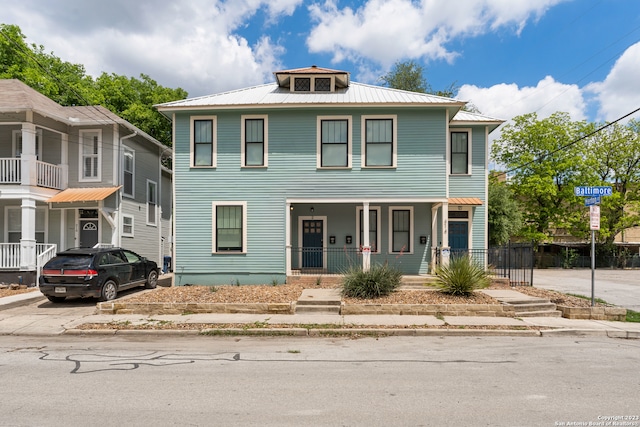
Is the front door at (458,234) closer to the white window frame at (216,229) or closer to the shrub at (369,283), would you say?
the shrub at (369,283)

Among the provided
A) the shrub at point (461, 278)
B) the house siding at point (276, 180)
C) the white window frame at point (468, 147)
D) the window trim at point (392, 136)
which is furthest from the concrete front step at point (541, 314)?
the white window frame at point (468, 147)

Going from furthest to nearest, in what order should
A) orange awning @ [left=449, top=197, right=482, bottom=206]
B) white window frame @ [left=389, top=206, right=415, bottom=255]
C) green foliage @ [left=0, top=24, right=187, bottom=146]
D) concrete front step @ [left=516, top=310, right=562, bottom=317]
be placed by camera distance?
green foliage @ [left=0, top=24, right=187, bottom=146]
white window frame @ [left=389, top=206, right=415, bottom=255]
orange awning @ [left=449, top=197, right=482, bottom=206]
concrete front step @ [left=516, top=310, right=562, bottom=317]

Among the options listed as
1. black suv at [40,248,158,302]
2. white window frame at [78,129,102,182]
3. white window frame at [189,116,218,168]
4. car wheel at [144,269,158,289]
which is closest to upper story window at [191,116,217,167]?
white window frame at [189,116,218,168]

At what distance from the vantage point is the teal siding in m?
15.1

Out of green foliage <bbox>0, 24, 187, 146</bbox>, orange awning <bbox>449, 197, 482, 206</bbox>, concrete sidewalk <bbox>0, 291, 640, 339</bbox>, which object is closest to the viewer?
concrete sidewalk <bbox>0, 291, 640, 339</bbox>

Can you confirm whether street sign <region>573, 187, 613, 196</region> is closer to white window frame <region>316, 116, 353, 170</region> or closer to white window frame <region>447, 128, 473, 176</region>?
white window frame <region>447, 128, 473, 176</region>

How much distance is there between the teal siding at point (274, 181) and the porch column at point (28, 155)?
Answer: 538 centimetres

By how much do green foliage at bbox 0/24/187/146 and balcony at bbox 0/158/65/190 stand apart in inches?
345

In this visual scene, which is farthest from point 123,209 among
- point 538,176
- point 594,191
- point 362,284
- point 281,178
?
point 538,176

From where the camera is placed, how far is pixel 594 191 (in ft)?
35.0

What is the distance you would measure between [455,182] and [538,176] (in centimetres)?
1983

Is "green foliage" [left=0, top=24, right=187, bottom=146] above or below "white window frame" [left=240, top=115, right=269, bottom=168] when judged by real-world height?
above

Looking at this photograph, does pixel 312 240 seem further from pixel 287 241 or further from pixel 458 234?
pixel 458 234

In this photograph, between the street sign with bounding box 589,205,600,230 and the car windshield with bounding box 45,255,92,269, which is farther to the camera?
the car windshield with bounding box 45,255,92,269
